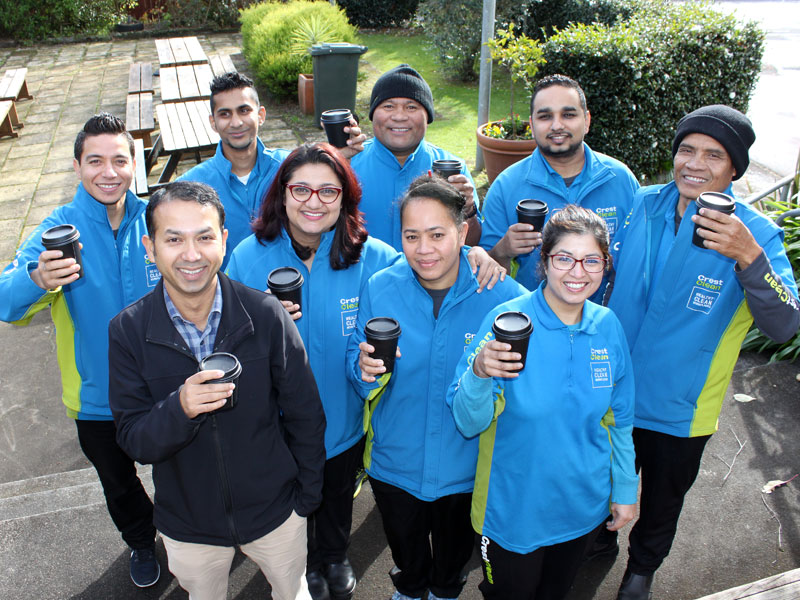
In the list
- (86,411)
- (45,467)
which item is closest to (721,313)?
(86,411)

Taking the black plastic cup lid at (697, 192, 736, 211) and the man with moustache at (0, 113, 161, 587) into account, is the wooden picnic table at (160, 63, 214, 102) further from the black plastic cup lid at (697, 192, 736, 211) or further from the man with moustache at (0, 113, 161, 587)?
the black plastic cup lid at (697, 192, 736, 211)

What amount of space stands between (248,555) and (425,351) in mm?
1168

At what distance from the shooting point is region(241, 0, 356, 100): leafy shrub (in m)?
11.5

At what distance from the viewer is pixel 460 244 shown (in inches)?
115

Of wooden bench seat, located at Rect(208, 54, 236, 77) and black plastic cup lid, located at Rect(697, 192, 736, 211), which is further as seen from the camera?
wooden bench seat, located at Rect(208, 54, 236, 77)

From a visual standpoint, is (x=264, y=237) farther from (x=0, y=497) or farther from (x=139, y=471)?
(x=0, y=497)

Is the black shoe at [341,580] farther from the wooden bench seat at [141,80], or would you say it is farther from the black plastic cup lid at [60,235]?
the wooden bench seat at [141,80]

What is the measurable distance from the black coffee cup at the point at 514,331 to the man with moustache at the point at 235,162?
210cm

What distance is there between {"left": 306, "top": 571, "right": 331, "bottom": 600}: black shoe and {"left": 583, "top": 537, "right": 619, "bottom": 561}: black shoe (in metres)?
1.48

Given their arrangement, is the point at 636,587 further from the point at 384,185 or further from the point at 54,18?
the point at 54,18

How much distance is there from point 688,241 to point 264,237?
6.54 feet

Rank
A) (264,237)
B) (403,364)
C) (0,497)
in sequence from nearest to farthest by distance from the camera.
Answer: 1. (403,364)
2. (264,237)
3. (0,497)

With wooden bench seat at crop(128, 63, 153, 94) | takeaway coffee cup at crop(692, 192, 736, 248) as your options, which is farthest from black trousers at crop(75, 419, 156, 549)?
wooden bench seat at crop(128, 63, 153, 94)

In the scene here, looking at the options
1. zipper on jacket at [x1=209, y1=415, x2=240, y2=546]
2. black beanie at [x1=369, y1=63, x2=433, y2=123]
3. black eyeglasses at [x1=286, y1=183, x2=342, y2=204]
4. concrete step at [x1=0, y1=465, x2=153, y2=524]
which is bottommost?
concrete step at [x1=0, y1=465, x2=153, y2=524]
